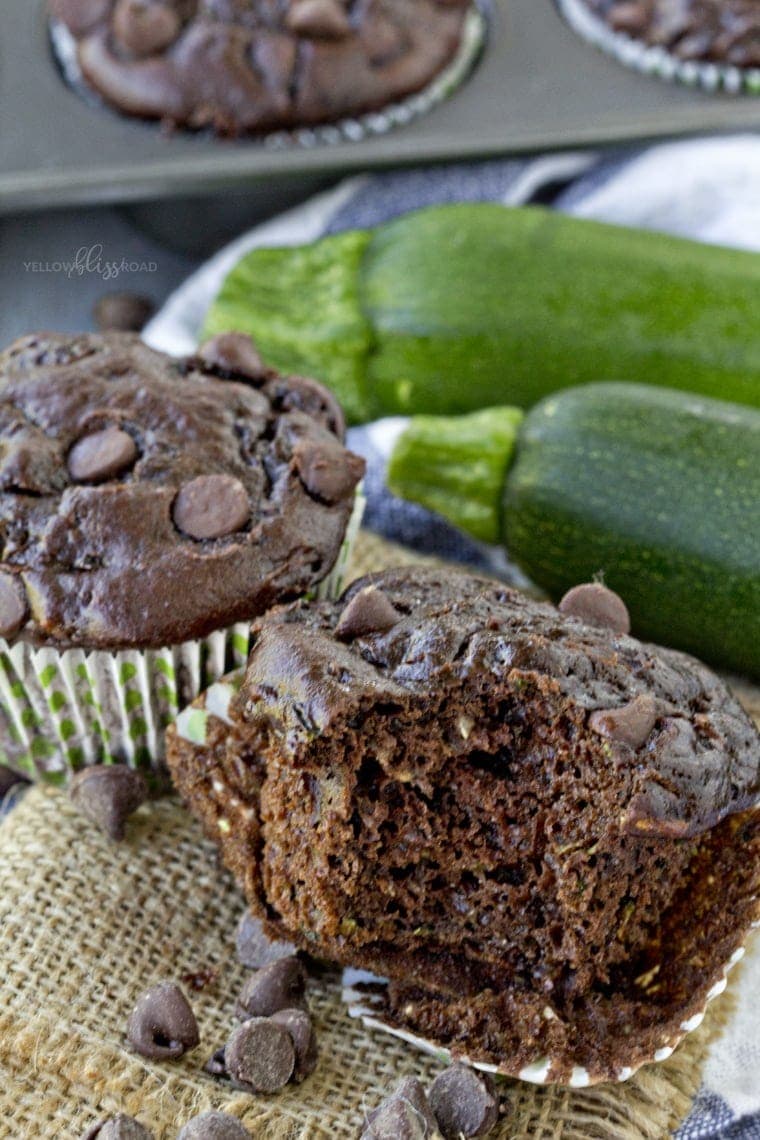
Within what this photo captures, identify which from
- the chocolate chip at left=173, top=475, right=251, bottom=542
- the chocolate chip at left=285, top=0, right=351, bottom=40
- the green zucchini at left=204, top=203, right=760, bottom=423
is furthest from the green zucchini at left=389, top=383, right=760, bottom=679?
the chocolate chip at left=285, top=0, right=351, bottom=40

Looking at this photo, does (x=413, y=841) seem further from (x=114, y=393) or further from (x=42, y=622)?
(x=114, y=393)

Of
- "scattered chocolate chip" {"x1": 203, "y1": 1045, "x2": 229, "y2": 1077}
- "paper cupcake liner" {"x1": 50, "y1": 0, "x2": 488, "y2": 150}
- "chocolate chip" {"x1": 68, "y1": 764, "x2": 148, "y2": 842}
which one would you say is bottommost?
"scattered chocolate chip" {"x1": 203, "y1": 1045, "x2": 229, "y2": 1077}

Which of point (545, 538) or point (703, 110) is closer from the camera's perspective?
point (545, 538)

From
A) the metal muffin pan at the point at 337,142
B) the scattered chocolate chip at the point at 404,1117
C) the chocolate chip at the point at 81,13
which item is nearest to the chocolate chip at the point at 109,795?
the scattered chocolate chip at the point at 404,1117

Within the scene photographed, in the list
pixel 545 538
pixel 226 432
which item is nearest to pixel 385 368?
pixel 545 538

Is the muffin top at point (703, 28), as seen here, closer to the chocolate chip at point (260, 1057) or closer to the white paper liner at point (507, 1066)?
the white paper liner at point (507, 1066)

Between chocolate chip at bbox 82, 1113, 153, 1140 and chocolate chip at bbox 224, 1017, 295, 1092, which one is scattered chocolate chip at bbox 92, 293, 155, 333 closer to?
chocolate chip at bbox 224, 1017, 295, 1092

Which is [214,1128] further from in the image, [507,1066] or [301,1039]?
[507,1066]

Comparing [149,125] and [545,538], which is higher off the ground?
[149,125]
